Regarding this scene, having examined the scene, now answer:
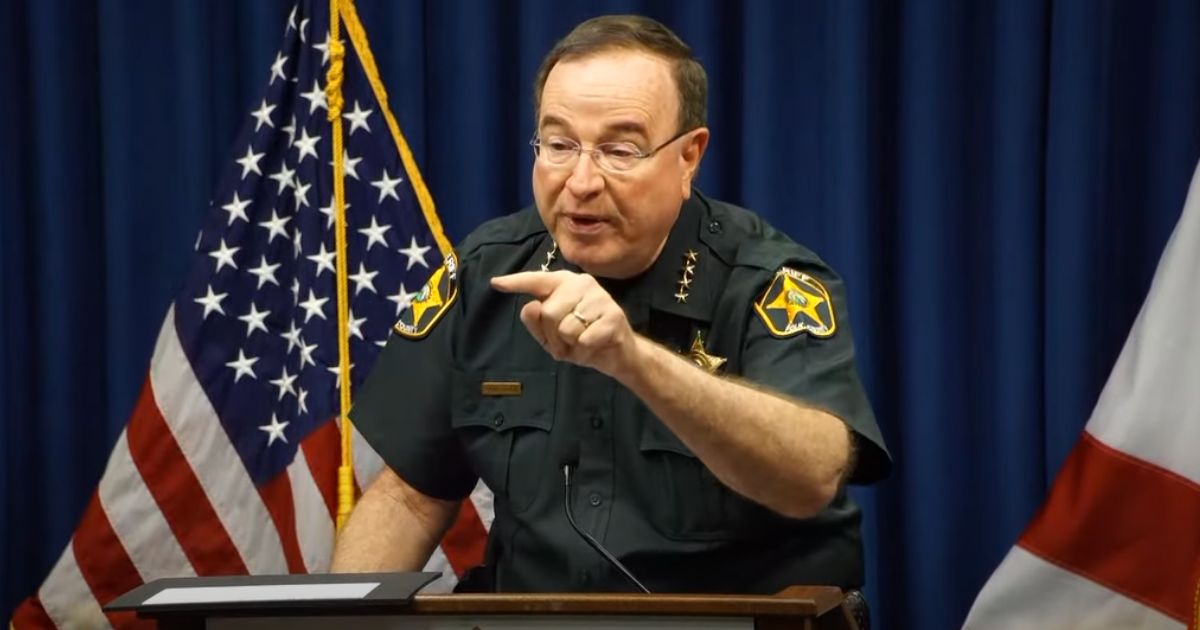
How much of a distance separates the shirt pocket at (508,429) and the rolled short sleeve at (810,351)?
12.6 inches

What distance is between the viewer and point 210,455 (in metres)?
3.42

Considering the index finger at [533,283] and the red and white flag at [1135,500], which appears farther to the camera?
the red and white flag at [1135,500]

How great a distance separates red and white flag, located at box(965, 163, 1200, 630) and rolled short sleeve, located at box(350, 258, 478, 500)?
4.73 ft

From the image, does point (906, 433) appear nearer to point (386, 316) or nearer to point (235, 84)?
point (386, 316)

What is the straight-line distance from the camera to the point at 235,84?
3.74 meters

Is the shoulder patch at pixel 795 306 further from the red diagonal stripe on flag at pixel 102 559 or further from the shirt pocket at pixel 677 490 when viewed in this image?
the red diagonal stripe on flag at pixel 102 559

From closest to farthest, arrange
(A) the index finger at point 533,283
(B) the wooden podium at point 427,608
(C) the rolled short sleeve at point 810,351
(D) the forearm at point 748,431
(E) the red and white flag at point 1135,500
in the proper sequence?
(B) the wooden podium at point 427,608 < (A) the index finger at point 533,283 < (D) the forearm at point 748,431 < (C) the rolled short sleeve at point 810,351 < (E) the red and white flag at point 1135,500

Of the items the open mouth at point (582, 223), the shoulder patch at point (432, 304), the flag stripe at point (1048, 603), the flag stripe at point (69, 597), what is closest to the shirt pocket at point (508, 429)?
the shoulder patch at point (432, 304)

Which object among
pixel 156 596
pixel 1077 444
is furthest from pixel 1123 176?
pixel 156 596

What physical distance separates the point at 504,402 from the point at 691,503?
33cm

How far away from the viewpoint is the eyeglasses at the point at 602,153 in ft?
6.79

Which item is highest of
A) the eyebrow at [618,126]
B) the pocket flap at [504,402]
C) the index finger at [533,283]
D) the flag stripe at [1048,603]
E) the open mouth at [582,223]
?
the eyebrow at [618,126]

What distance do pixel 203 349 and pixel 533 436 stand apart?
1.48 meters

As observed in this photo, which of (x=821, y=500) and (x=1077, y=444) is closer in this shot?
(x=821, y=500)
